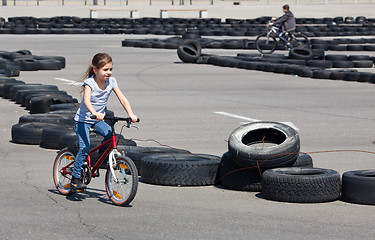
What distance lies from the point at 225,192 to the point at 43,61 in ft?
54.7

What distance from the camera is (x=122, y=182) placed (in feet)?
24.3

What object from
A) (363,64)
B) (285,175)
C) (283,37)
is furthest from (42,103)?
(283,37)

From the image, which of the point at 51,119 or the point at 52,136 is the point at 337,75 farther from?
the point at 52,136

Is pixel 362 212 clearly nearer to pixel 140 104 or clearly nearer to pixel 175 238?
pixel 175 238

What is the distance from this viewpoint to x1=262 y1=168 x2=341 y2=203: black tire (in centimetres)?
771

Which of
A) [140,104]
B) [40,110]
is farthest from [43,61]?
[40,110]

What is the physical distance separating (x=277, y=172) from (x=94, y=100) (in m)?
1.89

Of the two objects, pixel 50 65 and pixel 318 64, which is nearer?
pixel 50 65

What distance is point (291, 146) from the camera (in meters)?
8.19

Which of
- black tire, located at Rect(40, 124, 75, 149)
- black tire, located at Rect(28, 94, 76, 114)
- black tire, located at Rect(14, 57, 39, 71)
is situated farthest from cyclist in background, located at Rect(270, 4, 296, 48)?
black tire, located at Rect(40, 124, 75, 149)

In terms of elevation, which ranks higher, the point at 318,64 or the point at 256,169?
the point at 256,169

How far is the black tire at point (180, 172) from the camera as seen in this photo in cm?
855

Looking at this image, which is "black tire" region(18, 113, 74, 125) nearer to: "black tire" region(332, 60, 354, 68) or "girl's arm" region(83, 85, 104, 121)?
"girl's arm" region(83, 85, 104, 121)

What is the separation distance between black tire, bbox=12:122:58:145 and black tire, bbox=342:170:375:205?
4.94 meters
